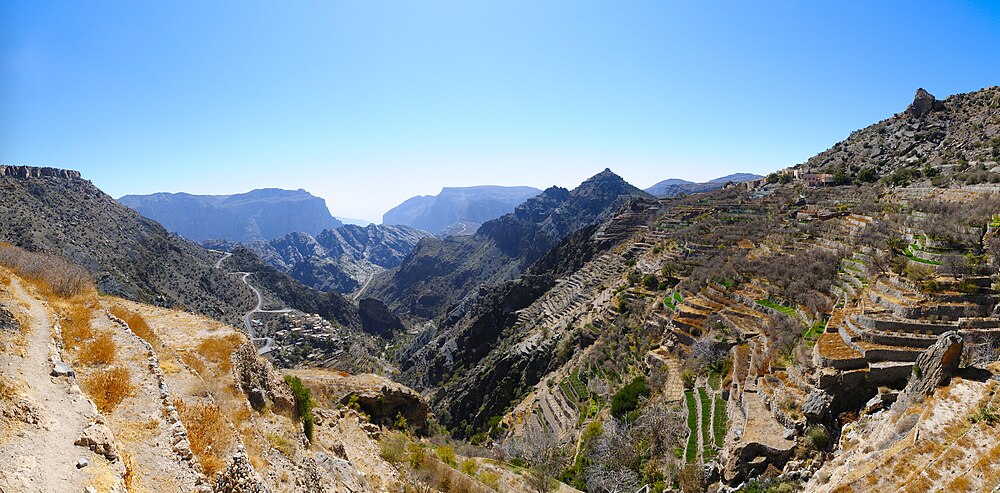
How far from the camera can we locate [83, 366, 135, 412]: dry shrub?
8.13m

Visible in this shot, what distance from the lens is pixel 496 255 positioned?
563 ft

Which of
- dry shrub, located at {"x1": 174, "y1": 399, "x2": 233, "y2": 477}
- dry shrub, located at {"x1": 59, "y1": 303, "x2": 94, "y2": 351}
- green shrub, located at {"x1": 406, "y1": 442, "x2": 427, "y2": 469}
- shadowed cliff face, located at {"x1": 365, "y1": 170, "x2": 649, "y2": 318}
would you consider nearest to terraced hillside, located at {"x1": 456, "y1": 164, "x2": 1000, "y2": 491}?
green shrub, located at {"x1": 406, "y1": 442, "x2": 427, "y2": 469}

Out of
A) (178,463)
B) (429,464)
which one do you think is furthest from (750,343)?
(178,463)

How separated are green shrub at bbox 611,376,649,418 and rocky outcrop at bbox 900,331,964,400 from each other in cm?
1413

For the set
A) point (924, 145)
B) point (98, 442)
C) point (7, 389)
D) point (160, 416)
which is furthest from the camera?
point (924, 145)

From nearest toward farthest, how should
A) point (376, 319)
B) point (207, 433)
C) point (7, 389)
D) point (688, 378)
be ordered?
point (7, 389) < point (207, 433) < point (688, 378) < point (376, 319)

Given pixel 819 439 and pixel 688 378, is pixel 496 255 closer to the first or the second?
pixel 688 378

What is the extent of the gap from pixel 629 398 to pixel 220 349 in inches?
870

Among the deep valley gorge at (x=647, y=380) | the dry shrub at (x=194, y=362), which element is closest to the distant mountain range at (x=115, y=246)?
the deep valley gorge at (x=647, y=380)

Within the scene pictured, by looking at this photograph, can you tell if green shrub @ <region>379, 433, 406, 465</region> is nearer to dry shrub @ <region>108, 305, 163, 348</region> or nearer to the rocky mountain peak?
dry shrub @ <region>108, 305, 163, 348</region>

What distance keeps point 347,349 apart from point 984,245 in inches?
3269

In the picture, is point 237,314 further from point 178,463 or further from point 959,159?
point 959,159

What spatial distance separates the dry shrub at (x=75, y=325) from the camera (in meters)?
10.5

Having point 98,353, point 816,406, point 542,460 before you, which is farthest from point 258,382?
point 816,406
